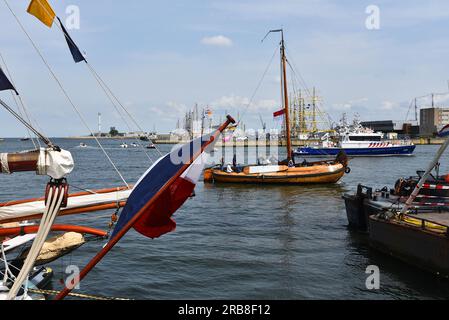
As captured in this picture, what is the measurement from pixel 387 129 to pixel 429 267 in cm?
16696

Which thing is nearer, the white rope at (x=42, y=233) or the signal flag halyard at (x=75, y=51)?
the white rope at (x=42, y=233)

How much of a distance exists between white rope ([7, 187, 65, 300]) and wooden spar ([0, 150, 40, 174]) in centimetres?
Answer: 114

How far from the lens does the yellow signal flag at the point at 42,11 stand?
10062mm

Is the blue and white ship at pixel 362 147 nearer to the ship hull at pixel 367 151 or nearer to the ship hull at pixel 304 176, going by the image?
the ship hull at pixel 367 151

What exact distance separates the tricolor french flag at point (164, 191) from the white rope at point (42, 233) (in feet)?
3.45

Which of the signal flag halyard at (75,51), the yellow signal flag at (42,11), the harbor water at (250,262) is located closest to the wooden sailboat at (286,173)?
the harbor water at (250,262)

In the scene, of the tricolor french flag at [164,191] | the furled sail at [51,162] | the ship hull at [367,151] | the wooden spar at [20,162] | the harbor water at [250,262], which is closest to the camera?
the tricolor french flag at [164,191]

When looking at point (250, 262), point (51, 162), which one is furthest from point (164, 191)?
point (250, 262)

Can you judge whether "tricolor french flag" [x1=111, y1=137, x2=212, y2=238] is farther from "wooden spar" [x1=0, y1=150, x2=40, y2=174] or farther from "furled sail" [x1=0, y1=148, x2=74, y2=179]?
"wooden spar" [x1=0, y1=150, x2=40, y2=174]

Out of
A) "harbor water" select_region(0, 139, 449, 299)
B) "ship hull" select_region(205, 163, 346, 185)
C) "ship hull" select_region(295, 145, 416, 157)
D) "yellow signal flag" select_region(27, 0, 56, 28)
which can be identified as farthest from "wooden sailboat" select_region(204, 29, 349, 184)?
"ship hull" select_region(295, 145, 416, 157)

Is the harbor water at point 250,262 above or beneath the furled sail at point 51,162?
beneath

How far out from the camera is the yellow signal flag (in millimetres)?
10062

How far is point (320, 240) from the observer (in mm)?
19359
